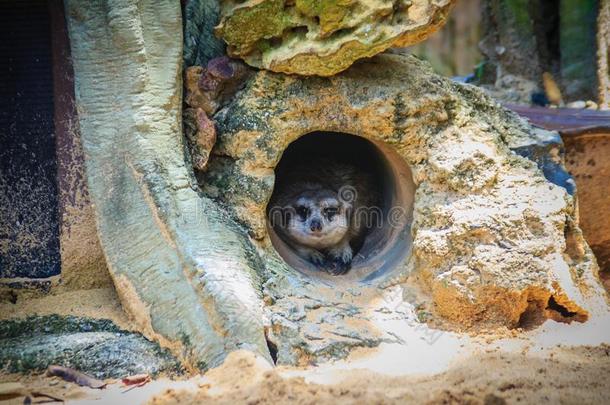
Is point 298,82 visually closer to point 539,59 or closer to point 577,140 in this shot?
point 577,140

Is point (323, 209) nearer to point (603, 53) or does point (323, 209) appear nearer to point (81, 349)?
point (81, 349)

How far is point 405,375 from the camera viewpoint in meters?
2.34

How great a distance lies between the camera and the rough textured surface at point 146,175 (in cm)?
270

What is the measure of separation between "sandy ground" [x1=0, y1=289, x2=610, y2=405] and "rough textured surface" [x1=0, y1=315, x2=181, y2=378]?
0.07m

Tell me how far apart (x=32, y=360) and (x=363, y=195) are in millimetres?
2952

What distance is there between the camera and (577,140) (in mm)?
3955

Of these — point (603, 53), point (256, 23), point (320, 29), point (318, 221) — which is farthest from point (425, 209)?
point (603, 53)

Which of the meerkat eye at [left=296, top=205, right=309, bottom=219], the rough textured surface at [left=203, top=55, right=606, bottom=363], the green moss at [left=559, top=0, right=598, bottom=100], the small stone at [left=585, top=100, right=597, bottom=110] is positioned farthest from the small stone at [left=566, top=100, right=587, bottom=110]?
the meerkat eye at [left=296, top=205, right=309, bottom=219]

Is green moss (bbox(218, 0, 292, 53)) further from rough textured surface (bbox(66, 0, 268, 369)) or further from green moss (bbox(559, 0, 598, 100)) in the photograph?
green moss (bbox(559, 0, 598, 100))

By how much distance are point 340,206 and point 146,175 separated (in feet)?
7.13

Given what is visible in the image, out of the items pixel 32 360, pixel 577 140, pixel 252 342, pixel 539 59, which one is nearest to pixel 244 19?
pixel 252 342

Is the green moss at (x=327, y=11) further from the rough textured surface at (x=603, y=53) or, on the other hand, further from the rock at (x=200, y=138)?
the rough textured surface at (x=603, y=53)

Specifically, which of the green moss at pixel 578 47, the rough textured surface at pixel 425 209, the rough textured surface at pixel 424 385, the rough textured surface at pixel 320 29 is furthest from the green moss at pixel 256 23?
the green moss at pixel 578 47

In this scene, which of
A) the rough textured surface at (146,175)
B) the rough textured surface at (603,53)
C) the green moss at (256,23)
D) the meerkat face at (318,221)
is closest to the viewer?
the rough textured surface at (146,175)
